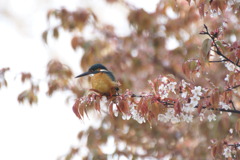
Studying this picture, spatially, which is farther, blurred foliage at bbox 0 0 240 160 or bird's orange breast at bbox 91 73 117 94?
blurred foliage at bbox 0 0 240 160

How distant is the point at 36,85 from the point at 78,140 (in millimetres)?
1130

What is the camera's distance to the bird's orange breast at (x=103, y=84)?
4215 mm

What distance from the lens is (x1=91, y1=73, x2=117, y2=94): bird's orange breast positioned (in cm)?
421

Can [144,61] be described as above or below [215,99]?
above

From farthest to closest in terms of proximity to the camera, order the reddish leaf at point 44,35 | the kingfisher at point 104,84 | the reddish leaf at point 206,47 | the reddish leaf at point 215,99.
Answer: the reddish leaf at point 44,35 < the kingfisher at point 104,84 < the reddish leaf at point 215,99 < the reddish leaf at point 206,47

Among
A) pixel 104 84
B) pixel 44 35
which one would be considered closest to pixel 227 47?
pixel 104 84

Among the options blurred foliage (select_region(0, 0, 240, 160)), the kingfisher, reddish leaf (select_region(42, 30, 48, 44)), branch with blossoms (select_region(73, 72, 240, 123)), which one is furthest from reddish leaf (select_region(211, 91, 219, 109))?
reddish leaf (select_region(42, 30, 48, 44))

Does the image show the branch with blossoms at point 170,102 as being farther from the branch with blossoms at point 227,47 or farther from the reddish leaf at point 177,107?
the branch with blossoms at point 227,47

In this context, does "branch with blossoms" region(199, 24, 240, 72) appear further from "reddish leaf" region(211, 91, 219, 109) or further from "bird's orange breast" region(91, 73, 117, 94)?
"bird's orange breast" region(91, 73, 117, 94)

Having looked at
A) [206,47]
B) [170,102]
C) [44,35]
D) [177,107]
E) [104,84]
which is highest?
[44,35]

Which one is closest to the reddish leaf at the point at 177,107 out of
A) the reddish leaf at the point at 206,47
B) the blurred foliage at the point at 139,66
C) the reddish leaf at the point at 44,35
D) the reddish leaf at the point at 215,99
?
the reddish leaf at the point at 215,99

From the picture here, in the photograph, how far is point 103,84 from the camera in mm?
4297

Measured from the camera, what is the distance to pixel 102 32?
7539 mm

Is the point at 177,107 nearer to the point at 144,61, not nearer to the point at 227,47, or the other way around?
the point at 227,47
